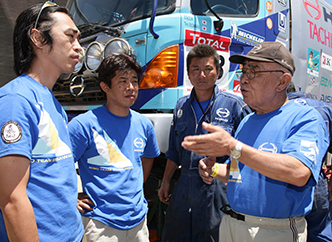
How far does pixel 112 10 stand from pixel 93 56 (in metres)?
0.86

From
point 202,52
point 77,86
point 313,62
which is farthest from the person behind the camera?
point 313,62

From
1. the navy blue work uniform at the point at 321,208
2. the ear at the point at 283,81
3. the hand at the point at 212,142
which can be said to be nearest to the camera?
the hand at the point at 212,142

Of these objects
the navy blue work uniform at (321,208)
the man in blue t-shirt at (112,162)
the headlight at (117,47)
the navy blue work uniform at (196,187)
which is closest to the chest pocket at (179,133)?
the navy blue work uniform at (196,187)

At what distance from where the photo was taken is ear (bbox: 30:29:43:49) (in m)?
1.24

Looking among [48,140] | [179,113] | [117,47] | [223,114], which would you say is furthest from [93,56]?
Answer: [48,140]

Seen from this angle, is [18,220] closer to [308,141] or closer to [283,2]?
[308,141]

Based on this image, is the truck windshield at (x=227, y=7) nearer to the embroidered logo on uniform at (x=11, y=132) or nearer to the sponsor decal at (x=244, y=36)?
the sponsor decal at (x=244, y=36)

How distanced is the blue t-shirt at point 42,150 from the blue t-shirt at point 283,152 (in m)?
0.98

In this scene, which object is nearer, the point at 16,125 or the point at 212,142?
the point at 16,125

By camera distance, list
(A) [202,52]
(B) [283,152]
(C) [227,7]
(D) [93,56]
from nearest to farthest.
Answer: (B) [283,152] → (A) [202,52] → (D) [93,56] → (C) [227,7]

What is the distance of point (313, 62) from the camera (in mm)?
4043

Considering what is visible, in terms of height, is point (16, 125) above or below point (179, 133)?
above

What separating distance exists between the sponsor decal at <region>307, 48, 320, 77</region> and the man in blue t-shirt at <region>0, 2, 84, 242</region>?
377 cm

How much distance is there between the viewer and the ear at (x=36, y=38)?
1.24 m
